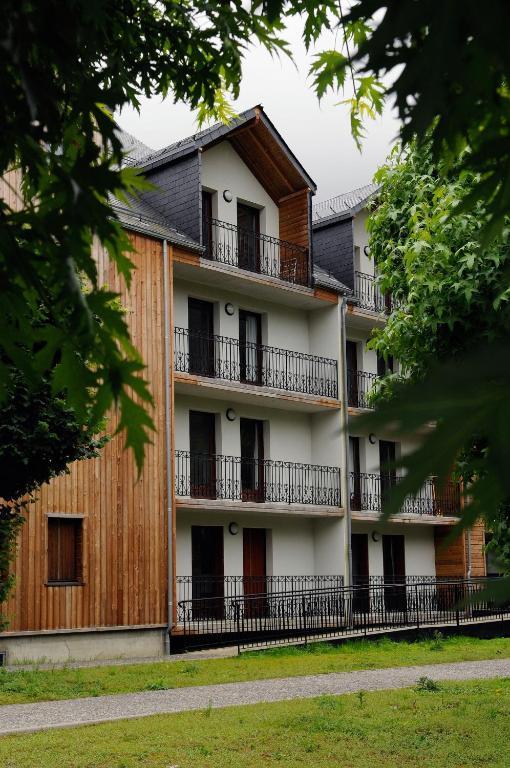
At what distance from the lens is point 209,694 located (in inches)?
524

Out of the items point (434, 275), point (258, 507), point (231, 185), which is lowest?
point (258, 507)

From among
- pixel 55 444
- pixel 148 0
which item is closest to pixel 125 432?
pixel 148 0

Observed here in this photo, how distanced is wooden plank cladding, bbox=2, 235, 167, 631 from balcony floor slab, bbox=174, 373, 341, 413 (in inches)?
48.7

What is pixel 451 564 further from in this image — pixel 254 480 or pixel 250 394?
pixel 250 394

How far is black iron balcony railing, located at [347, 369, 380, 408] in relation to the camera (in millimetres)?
29219

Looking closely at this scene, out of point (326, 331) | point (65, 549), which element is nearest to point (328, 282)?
point (326, 331)

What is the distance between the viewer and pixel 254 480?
86.8 feet

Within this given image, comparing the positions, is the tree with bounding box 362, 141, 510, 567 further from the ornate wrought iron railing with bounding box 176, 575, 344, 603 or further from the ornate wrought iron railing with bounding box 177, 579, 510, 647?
the ornate wrought iron railing with bounding box 176, 575, 344, 603

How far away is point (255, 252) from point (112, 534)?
9.25m

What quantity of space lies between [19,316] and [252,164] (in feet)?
83.1

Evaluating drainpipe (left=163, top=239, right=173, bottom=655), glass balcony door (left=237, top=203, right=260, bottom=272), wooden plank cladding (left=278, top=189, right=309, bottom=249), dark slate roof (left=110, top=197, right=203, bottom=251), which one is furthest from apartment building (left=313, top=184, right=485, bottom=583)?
drainpipe (left=163, top=239, right=173, bottom=655)

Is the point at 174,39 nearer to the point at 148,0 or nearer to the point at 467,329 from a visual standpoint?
the point at 148,0

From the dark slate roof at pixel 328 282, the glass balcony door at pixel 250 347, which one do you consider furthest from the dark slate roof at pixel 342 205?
the glass balcony door at pixel 250 347

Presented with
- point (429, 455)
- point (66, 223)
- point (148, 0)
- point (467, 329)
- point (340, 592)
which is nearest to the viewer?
point (429, 455)
